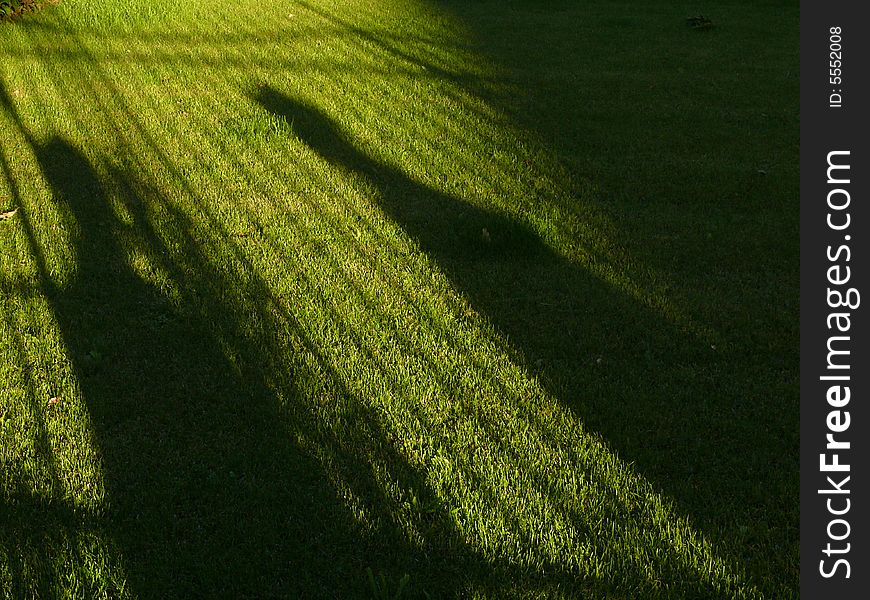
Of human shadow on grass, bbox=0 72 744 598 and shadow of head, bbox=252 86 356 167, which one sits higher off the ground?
shadow of head, bbox=252 86 356 167

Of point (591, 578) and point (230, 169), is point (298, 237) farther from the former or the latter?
point (591, 578)

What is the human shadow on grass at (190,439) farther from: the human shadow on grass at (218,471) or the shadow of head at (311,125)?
the shadow of head at (311,125)

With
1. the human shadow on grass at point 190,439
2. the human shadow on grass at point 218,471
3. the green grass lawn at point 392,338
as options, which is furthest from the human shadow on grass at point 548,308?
the human shadow on grass at point 190,439

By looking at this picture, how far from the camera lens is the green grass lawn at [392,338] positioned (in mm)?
2768

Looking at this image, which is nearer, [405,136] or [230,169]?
[230,169]

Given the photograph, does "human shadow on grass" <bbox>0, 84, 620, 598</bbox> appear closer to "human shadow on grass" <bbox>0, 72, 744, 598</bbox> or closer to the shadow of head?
"human shadow on grass" <bbox>0, 72, 744, 598</bbox>

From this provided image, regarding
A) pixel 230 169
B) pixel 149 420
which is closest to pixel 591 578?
pixel 149 420

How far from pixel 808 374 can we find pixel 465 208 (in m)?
2.61

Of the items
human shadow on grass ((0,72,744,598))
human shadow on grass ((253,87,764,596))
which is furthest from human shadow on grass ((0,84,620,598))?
human shadow on grass ((253,87,764,596))

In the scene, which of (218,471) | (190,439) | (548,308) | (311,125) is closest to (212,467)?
(218,471)

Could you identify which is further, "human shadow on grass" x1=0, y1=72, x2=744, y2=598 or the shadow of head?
the shadow of head

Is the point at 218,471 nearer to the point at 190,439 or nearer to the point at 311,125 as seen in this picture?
the point at 190,439

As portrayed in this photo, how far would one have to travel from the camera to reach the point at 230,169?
5707 mm

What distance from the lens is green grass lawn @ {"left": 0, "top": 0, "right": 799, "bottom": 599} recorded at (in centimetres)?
277
